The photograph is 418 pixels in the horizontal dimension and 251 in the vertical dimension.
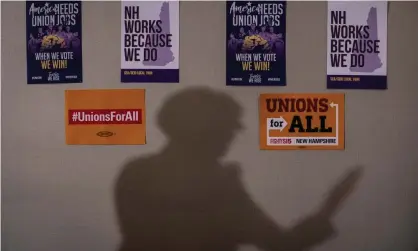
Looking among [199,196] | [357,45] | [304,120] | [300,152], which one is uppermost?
A: [357,45]

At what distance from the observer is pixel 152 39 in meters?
1.63

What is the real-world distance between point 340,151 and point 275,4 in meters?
0.64

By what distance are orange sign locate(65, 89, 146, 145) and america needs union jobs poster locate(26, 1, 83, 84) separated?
0.31 feet

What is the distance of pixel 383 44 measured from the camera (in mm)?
1616

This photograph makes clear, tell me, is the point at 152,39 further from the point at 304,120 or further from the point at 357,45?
the point at 357,45

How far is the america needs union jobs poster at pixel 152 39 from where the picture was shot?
1.63 m

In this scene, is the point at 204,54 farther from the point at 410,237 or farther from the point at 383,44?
the point at 410,237

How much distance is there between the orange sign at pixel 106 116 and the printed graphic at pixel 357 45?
78 centimetres

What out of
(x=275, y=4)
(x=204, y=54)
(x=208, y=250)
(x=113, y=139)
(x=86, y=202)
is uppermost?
(x=275, y=4)

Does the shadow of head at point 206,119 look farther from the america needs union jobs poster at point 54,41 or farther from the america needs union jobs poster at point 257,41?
the america needs union jobs poster at point 54,41

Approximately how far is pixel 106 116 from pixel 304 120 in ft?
2.60

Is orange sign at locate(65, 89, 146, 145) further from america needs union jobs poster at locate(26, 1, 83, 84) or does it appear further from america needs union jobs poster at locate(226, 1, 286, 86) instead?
america needs union jobs poster at locate(226, 1, 286, 86)

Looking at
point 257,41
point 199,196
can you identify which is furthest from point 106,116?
point 257,41

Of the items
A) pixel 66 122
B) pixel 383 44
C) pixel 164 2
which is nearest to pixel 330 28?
pixel 383 44
